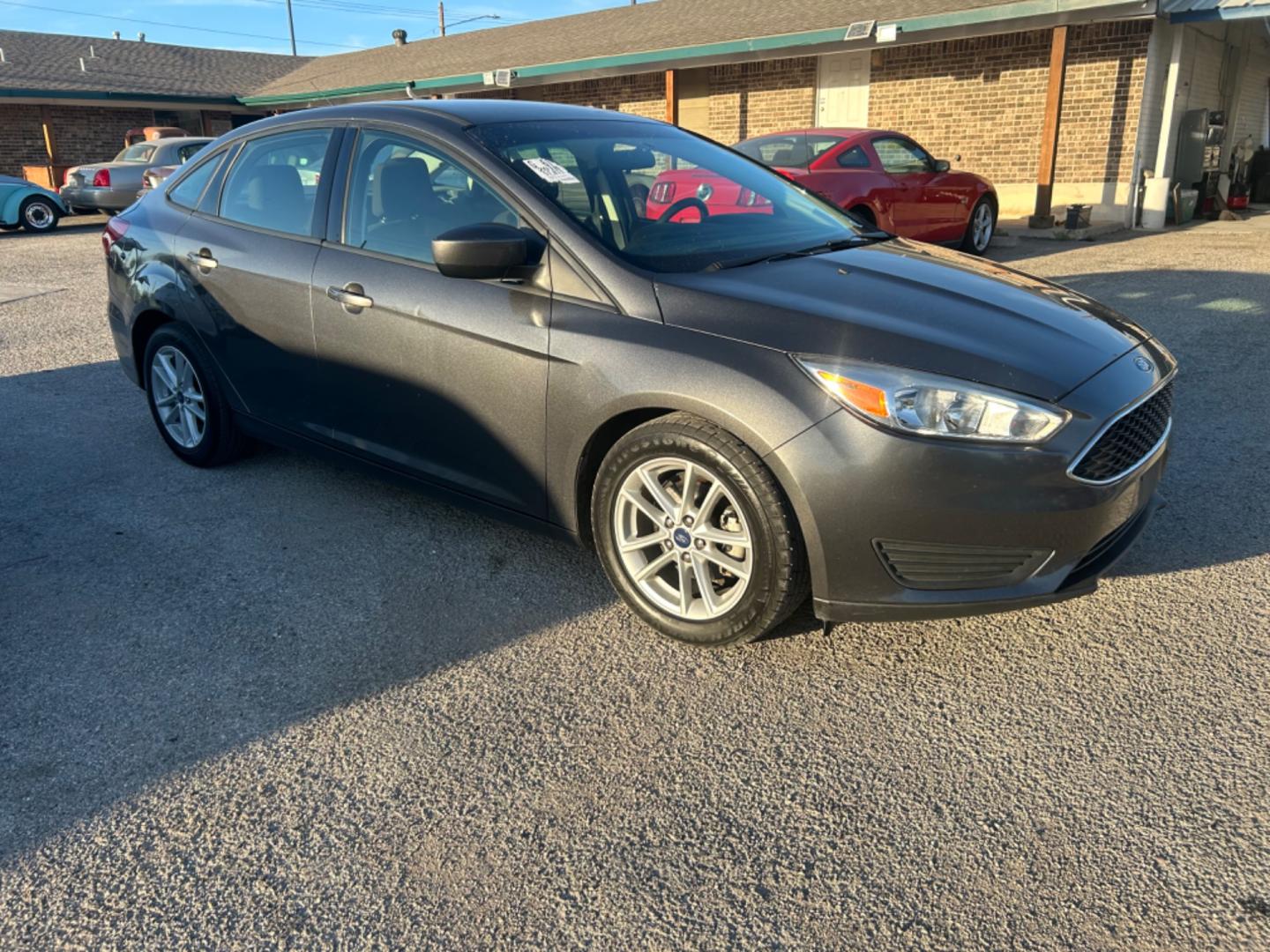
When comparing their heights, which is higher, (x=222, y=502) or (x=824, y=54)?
(x=824, y=54)

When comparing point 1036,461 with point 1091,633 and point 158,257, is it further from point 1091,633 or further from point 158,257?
point 158,257

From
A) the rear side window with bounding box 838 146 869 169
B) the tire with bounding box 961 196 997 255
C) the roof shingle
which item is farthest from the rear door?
the roof shingle

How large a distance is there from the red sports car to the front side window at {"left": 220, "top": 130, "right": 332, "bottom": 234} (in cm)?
609

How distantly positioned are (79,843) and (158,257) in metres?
3.23

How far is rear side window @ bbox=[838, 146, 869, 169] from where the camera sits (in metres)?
10.3

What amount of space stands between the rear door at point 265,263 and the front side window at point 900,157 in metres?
7.68

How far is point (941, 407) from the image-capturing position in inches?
105

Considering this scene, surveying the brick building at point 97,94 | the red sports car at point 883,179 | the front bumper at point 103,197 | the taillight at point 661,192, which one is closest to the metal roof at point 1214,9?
the red sports car at point 883,179

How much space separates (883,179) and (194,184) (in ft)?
24.3

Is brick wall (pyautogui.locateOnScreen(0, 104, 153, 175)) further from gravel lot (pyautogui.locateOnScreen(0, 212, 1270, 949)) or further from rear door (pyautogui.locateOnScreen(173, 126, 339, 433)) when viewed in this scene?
gravel lot (pyautogui.locateOnScreen(0, 212, 1270, 949))

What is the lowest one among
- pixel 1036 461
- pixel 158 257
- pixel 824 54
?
pixel 1036 461

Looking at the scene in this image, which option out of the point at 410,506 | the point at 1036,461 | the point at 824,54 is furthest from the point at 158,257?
the point at 824,54

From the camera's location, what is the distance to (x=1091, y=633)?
123 inches

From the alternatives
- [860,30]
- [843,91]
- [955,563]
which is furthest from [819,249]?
[843,91]
